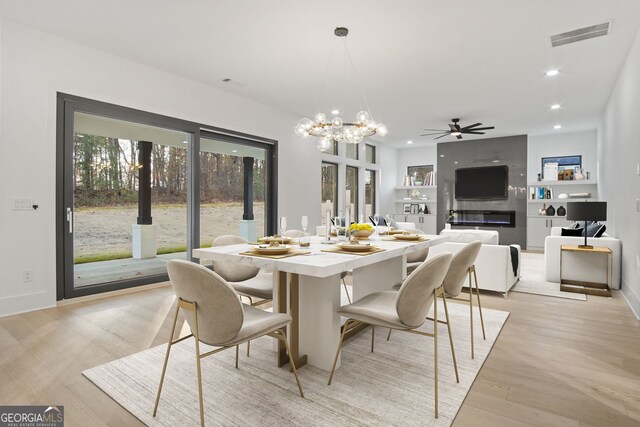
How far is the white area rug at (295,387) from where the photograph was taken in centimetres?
175

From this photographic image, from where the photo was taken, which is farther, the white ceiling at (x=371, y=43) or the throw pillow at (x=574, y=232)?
the throw pillow at (x=574, y=232)

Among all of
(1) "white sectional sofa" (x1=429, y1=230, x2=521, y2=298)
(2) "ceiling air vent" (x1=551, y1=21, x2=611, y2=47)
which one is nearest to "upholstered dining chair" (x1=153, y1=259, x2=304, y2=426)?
(1) "white sectional sofa" (x1=429, y1=230, x2=521, y2=298)

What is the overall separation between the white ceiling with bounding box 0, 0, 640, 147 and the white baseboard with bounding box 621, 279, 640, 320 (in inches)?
101

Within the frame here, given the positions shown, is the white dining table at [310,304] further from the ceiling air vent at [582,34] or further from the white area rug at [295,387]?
the ceiling air vent at [582,34]

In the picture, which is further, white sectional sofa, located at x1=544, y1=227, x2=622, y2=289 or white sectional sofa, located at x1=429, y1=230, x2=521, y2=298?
white sectional sofa, located at x1=544, y1=227, x2=622, y2=289

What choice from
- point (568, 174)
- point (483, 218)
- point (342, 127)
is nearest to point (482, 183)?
point (483, 218)

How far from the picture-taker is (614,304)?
3.81 metres

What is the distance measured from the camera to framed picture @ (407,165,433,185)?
1002cm

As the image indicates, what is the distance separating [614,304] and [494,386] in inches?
108

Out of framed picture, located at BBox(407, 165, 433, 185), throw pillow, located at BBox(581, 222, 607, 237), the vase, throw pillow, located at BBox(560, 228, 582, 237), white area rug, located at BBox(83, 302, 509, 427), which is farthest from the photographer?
framed picture, located at BBox(407, 165, 433, 185)

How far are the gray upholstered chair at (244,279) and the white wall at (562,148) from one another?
8008 millimetres

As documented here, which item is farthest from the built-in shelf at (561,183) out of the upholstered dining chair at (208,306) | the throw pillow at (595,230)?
the upholstered dining chair at (208,306)

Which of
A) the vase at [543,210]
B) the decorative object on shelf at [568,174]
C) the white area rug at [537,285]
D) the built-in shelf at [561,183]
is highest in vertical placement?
the decorative object on shelf at [568,174]

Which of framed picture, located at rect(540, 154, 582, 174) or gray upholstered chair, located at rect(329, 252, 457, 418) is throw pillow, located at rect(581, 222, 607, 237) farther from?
gray upholstered chair, located at rect(329, 252, 457, 418)
